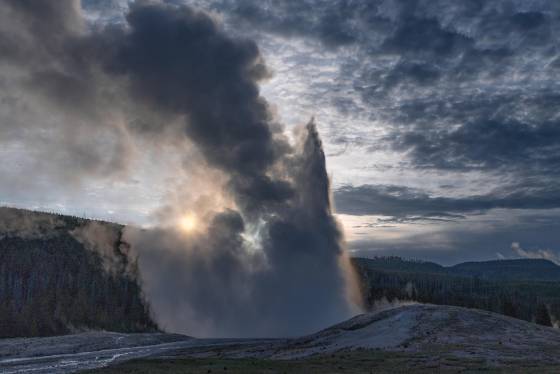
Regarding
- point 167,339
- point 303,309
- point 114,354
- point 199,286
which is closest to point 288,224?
point 303,309

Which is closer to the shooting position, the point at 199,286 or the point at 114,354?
the point at 114,354

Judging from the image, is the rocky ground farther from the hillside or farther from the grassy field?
the hillside

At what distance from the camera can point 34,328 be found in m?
123

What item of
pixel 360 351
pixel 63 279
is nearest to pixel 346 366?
pixel 360 351

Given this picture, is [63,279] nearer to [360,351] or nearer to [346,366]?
[360,351]

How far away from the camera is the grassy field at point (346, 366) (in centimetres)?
3772

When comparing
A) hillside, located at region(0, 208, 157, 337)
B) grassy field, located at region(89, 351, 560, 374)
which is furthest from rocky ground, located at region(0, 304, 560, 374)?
hillside, located at region(0, 208, 157, 337)

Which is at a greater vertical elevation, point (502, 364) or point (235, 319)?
point (235, 319)

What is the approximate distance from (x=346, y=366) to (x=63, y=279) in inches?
4955

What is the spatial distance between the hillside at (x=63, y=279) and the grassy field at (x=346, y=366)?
261 ft

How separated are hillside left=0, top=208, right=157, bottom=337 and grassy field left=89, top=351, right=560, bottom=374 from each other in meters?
79.6

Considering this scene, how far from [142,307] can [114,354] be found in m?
76.6

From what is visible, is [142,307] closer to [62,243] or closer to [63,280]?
[63,280]

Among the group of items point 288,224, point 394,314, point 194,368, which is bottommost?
point 194,368
